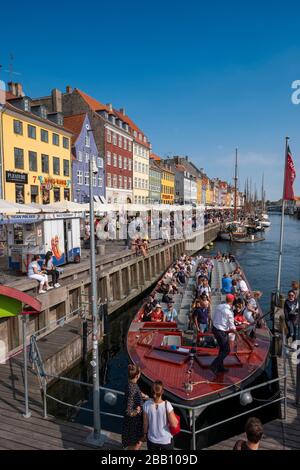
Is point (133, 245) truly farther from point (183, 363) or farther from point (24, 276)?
point (183, 363)

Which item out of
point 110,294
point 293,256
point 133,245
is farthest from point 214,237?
point 110,294

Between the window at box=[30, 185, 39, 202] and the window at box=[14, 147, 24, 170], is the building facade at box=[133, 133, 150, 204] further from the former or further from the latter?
the window at box=[14, 147, 24, 170]

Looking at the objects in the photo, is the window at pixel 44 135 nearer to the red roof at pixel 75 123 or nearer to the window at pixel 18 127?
the window at pixel 18 127

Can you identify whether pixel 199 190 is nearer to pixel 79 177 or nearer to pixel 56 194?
pixel 79 177

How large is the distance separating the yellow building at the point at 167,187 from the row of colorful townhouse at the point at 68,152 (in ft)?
9.72

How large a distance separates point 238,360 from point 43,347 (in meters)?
6.12

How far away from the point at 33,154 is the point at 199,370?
1080 inches

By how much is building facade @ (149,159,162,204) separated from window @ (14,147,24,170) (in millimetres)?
35192

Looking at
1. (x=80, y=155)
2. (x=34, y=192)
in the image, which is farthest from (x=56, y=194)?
(x=80, y=155)

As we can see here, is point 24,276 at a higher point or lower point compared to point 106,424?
higher

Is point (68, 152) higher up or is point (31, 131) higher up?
point (31, 131)

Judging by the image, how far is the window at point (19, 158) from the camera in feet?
94.1

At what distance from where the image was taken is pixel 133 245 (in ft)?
78.4

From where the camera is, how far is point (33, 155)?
102ft
